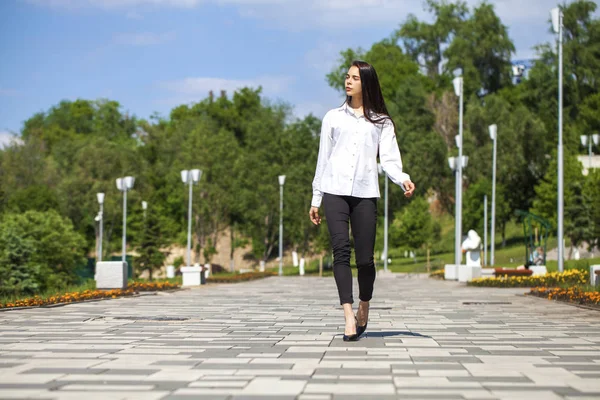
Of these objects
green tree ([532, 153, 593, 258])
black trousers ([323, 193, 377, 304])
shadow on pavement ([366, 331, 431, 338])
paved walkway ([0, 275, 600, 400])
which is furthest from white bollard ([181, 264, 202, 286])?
green tree ([532, 153, 593, 258])

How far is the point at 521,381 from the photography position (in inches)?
221

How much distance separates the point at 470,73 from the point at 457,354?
75.9m

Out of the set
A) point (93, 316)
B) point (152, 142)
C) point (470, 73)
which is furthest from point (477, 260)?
point (152, 142)

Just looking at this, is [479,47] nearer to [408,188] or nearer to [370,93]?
[370,93]

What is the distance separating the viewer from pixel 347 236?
8023 millimetres

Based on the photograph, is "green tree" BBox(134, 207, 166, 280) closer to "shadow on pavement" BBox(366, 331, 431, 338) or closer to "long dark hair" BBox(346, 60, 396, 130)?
"shadow on pavement" BBox(366, 331, 431, 338)

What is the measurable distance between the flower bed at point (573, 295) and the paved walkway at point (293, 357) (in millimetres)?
2358

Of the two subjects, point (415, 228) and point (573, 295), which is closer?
point (573, 295)

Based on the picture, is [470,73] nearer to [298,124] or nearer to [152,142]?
[298,124]

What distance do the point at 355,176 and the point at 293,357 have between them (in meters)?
1.95

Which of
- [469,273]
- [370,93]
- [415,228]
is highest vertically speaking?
[415,228]

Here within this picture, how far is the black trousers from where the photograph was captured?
800 cm

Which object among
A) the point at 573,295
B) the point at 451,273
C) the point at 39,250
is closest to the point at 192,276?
the point at 451,273

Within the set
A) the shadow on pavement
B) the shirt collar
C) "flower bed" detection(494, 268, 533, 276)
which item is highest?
the shirt collar
